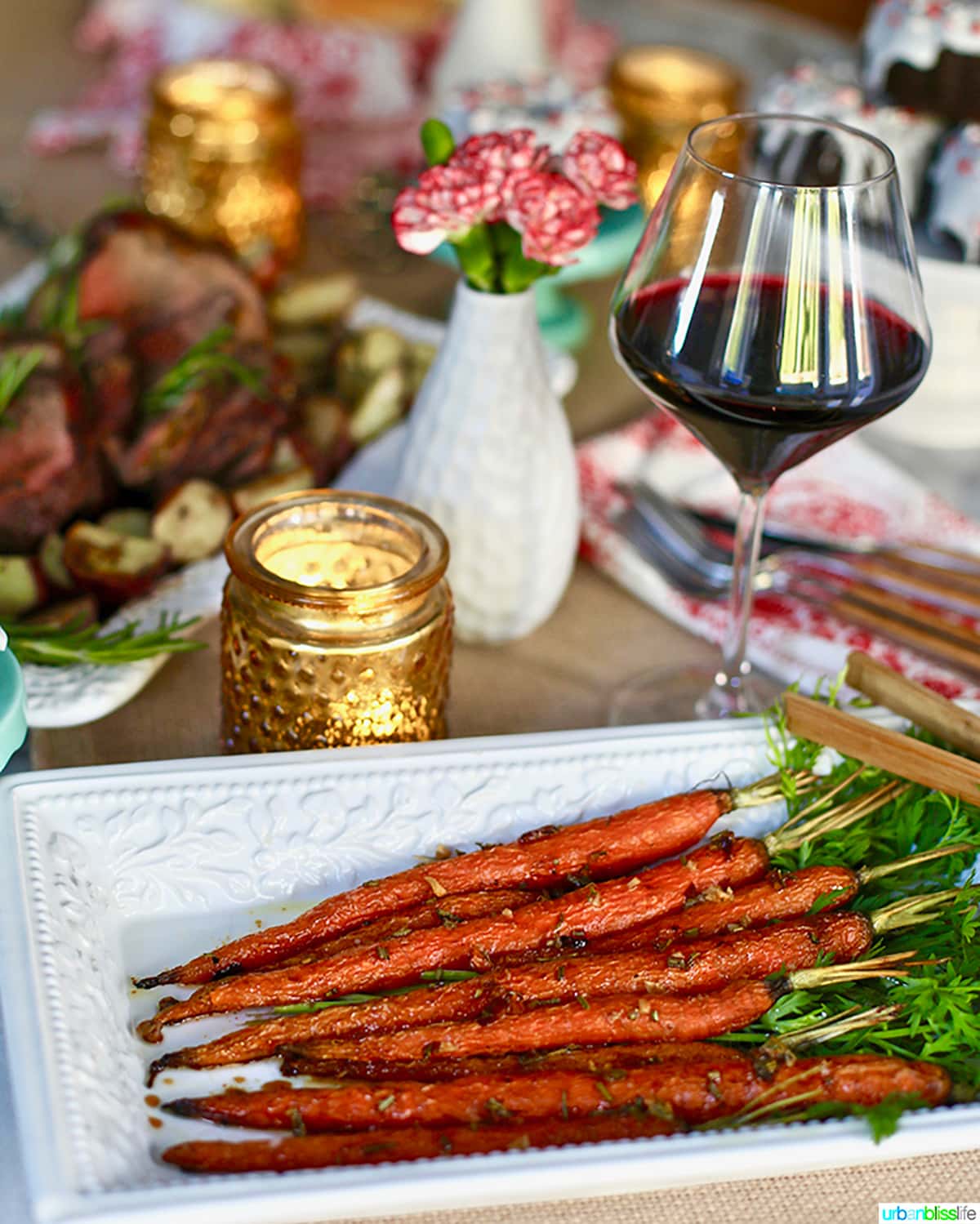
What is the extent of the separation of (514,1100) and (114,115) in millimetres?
1859

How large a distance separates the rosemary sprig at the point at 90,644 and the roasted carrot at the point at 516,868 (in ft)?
0.86

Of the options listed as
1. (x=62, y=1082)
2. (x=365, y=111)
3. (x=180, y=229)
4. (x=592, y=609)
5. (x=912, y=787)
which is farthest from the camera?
(x=365, y=111)

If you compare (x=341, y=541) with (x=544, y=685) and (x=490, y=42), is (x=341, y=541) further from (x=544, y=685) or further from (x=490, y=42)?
(x=490, y=42)

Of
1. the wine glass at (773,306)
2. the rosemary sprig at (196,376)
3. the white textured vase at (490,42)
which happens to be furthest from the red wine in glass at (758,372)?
the white textured vase at (490,42)

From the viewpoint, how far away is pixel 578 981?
29.9 inches

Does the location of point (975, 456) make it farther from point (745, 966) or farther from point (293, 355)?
point (745, 966)

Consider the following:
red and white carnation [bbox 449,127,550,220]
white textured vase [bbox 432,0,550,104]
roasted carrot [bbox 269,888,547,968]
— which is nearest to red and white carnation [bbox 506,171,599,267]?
red and white carnation [bbox 449,127,550,220]

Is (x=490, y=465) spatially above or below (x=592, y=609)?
above

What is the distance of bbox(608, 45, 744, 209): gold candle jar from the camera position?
72.0 inches

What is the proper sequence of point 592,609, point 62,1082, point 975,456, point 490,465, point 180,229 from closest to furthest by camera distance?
point 62,1082 < point 490,465 < point 592,609 < point 180,229 < point 975,456

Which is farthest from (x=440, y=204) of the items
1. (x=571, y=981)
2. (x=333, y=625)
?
(x=571, y=981)

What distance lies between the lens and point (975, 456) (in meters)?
1.51

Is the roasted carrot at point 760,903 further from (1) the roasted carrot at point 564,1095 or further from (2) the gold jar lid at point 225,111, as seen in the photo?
(2) the gold jar lid at point 225,111

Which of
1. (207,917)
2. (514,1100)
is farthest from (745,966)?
(207,917)
